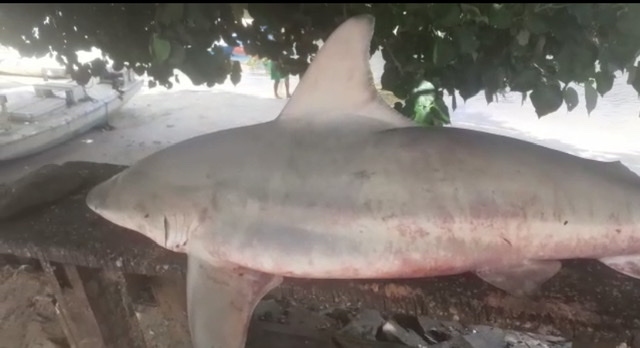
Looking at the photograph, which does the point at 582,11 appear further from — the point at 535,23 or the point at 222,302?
the point at 222,302

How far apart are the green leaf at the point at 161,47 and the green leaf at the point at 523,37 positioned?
42 cm

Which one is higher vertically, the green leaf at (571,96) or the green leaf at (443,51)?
the green leaf at (443,51)

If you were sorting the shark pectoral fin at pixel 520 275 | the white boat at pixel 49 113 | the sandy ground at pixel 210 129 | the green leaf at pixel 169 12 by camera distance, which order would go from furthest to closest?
the white boat at pixel 49 113
the sandy ground at pixel 210 129
the shark pectoral fin at pixel 520 275
the green leaf at pixel 169 12

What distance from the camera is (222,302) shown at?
0.71m

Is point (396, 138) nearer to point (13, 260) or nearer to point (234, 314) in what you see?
point (234, 314)

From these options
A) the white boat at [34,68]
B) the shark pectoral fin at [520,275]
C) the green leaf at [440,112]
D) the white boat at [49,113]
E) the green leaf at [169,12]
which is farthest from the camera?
the white boat at [49,113]

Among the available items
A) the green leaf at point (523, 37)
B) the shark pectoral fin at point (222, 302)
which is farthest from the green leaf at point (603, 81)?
the shark pectoral fin at point (222, 302)

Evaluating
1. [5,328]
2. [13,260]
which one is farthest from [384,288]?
[5,328]

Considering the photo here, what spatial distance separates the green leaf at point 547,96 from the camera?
0.84 metres

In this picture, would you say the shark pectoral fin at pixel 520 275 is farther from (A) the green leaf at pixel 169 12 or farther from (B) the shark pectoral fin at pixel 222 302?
(A) the green leaf at pixel 169 12

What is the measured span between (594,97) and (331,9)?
46 centimetres

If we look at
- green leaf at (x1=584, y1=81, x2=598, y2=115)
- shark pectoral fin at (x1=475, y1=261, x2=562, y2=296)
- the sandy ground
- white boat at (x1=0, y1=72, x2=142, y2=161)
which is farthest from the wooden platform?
white boat at (x1=0, y1=72, x2=142, y2=161)

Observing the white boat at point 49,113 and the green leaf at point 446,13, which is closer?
the green leaf at point 446,13

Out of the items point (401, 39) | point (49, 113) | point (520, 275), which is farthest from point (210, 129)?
point (520, 275)
